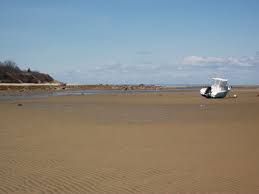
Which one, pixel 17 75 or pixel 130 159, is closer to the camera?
pixel 130 159

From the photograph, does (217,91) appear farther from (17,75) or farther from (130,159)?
(17,75)

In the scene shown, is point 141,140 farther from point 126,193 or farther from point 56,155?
point 126,193

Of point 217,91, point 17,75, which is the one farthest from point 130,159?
point 17,75

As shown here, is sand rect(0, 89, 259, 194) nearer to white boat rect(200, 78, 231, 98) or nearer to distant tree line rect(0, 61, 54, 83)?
white boat rect(200, 78, 231, 98)

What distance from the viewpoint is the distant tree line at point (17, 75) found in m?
120

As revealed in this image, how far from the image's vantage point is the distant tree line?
120m

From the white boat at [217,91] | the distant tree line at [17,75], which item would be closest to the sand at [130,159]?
the white boat at [217,91]

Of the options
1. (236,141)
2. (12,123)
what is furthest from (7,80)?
(236,141)

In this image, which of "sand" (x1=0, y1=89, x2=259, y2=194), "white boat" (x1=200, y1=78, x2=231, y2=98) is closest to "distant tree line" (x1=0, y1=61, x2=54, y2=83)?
"white boat" (x1=200, y1=78, x2=231, y2=98)

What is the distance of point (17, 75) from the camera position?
126188 mm

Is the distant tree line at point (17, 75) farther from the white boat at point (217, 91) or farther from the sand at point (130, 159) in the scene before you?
the sand at point (130, 159)

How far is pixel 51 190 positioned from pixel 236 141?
7110 millimetres

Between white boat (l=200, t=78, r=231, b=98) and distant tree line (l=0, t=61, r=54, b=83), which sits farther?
distant tree line (l=0, t=61, r=54, b=83)

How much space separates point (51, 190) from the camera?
759 cm
